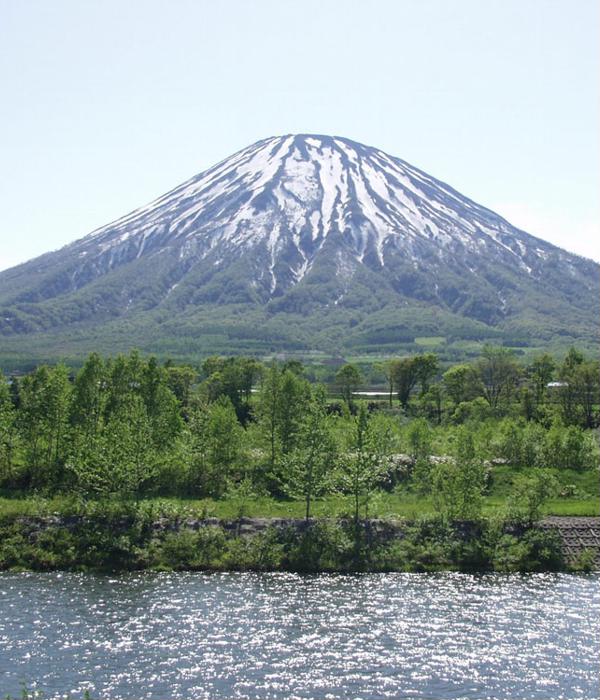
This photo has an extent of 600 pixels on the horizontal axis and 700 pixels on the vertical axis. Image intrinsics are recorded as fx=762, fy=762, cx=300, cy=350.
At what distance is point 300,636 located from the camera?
3141 centimetres

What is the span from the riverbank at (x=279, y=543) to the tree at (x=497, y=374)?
48.0 m

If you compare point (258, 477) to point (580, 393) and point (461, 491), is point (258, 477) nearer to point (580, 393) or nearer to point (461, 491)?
point (461, 491)

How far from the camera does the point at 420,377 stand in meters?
96.1

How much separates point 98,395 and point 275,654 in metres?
34.4

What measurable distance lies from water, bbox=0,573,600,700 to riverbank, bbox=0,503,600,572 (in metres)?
1.62

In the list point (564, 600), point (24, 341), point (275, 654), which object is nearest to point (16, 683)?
point (275, 654)

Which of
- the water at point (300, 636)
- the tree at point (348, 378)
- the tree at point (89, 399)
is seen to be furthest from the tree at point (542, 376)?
the tree at point (89, 399)

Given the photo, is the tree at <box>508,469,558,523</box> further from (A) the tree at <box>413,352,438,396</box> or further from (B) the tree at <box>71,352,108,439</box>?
(A) the tree at <box>413,352,438,396</box>

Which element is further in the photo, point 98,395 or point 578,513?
point 98,395

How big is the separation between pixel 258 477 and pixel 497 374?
47085 millimetres

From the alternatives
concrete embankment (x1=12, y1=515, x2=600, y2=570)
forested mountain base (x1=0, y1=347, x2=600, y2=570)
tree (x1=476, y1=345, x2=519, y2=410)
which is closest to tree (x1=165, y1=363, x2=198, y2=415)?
forested mountain base (x1=0, y1=347, x2=600, y2=570)

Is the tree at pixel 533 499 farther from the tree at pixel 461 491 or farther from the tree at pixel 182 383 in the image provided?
the tree at pixel 182 383

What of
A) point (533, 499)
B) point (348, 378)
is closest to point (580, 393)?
point (348, 378)

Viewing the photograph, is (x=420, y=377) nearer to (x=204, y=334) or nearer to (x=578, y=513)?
(x=578, y=513)
